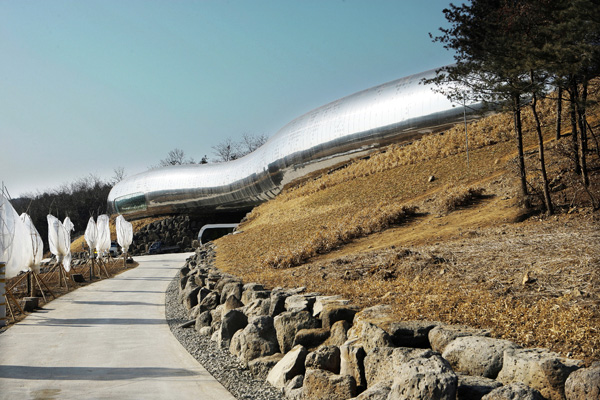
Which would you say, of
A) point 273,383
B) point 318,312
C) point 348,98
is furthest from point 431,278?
point 348,98

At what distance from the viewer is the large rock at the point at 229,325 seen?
395 inches

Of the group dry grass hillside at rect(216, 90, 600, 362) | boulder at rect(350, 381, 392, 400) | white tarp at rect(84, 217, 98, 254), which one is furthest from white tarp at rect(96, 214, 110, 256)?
boulder at rect(350, 381, 392, 400)

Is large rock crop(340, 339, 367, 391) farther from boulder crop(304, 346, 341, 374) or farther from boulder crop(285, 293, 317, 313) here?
boulder crop(285, 293, 317, 313)

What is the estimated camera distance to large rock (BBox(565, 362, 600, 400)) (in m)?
4.20

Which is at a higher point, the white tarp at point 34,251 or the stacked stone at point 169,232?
the white tarp at point 34,251

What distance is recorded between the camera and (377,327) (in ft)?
21.2

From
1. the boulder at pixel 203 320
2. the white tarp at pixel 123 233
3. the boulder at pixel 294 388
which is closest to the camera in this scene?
the boulder at pixel 294 388

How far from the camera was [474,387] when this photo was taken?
483 centimetres

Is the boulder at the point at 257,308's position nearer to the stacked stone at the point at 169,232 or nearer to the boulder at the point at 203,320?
the boulder at the point at 203,320

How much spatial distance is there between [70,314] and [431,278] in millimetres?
9449

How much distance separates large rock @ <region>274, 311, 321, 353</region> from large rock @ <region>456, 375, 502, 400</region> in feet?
12.0

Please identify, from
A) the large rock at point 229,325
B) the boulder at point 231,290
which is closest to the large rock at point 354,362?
the large rock at point 229,325

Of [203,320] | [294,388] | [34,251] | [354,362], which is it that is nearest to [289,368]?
[294,388]

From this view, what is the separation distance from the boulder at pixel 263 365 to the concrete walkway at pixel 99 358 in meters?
0.63
